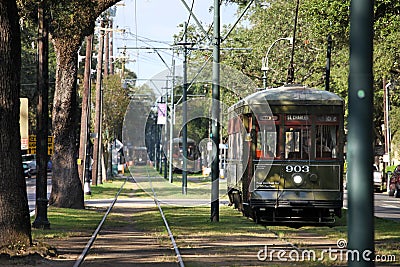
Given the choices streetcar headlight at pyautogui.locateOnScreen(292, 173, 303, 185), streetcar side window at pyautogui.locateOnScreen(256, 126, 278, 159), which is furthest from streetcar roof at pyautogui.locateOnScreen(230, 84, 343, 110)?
streetcar headlight at pyautogui.locateOnScreen(292, 173, 303, 185)

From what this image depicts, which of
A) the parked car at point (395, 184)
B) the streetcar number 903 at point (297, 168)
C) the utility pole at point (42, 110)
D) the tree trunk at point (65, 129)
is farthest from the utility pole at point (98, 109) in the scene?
the streetcar number 903 at point (297, 168)

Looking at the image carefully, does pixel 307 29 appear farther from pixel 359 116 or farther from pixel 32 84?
pixel 359 116

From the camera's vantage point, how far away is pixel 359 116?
27.7 ft

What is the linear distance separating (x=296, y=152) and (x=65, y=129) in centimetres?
1080

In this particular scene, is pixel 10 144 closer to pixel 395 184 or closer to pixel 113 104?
pixel 395 184

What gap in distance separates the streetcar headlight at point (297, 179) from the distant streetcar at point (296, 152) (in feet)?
0.09

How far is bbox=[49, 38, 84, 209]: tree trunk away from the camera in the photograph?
30797mm

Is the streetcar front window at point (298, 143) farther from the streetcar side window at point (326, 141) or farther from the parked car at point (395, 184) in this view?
the parked car at point (395, 184)

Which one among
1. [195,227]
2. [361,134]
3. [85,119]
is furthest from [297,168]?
[85,119]

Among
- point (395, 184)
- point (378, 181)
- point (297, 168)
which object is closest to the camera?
point (297, 168)

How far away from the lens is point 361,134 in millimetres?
8422

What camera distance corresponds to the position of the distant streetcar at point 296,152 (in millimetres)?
23906

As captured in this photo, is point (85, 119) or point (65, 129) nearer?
point (65, 129)

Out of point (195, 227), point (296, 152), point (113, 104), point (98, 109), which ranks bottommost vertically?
point (195, 227)
